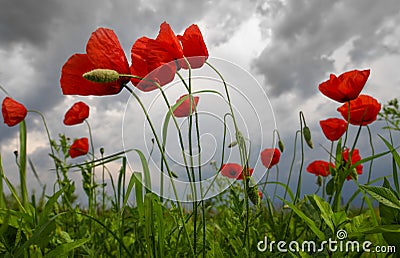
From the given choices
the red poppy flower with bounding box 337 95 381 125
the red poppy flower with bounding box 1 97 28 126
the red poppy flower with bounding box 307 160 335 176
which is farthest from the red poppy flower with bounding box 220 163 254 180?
the red poppy flower with bounding box 1 97 28 126

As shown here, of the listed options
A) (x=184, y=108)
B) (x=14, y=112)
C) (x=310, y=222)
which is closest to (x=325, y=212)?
(x=310, y=222)

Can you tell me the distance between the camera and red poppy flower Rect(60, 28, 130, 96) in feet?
2.23

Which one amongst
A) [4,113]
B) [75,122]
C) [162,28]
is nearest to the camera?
[162,28]

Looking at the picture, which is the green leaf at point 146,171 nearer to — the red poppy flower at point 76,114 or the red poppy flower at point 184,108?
the red poppy flower at point 184,108

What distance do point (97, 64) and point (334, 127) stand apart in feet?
3.10

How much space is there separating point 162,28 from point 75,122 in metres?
1.06

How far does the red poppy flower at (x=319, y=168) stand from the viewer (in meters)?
1.60

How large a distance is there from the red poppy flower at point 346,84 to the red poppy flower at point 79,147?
0.98 metres

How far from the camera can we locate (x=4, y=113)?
1.47 metres

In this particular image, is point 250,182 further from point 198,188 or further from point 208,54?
point 208,54

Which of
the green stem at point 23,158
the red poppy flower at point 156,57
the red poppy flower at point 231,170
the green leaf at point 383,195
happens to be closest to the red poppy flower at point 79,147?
the green stem at point 23,158

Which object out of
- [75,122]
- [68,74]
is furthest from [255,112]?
[75,122]

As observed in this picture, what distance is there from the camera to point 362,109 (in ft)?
4.20

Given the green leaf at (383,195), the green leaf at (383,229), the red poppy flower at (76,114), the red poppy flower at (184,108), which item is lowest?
the green leaf at (383,229)
